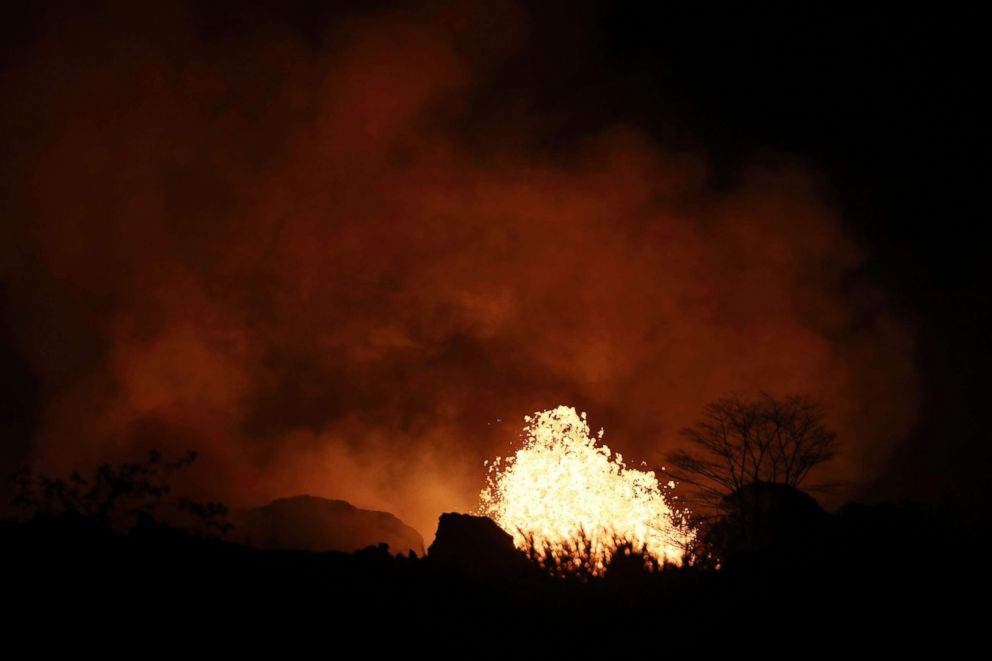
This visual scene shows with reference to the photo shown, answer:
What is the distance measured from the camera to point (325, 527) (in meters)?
64.9

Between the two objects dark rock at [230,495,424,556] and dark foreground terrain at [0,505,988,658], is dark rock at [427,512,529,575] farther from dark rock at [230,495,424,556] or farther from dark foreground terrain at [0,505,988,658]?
dark rock at [230,495,424,556]

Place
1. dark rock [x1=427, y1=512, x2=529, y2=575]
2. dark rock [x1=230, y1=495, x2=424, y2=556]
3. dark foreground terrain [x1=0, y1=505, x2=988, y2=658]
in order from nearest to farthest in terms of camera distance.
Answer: dark foreground terrain [x1=0, y1=505, x2=988, y2=658]
dark rock [x1=427, y1=512, x2=529, y2=575]
dark rock [x1=230, y1=495, x2=424, y2=556]

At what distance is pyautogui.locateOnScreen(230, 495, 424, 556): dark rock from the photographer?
63.2 metres

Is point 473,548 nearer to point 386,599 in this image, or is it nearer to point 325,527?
point 386,599

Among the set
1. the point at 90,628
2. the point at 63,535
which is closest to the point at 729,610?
the point at 90,628

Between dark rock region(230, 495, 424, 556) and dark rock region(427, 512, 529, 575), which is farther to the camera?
dark rock region(230, 495, 424, 556)

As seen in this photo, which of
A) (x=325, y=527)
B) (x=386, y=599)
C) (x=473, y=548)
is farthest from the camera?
(x=325, y=527)

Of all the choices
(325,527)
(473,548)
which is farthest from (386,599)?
(325,527)

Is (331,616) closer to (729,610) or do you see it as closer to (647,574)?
(729,610)

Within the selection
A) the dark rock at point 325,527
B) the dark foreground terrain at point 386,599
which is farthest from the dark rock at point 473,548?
the dark rock at point 325,527

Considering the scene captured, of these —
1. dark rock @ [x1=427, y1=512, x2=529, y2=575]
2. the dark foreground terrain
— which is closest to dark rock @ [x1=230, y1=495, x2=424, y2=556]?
dark rock @ [x1=427, y1=512, x2=529, y2=575]

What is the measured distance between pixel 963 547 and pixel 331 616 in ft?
43.6

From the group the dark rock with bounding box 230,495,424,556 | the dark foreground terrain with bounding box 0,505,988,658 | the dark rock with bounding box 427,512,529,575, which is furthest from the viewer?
the dark rock with bounding box 230,495,424,556

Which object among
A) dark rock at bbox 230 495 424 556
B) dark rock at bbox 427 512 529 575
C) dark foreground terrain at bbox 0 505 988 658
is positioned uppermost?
dark rock at bbox 230 495 424 556
